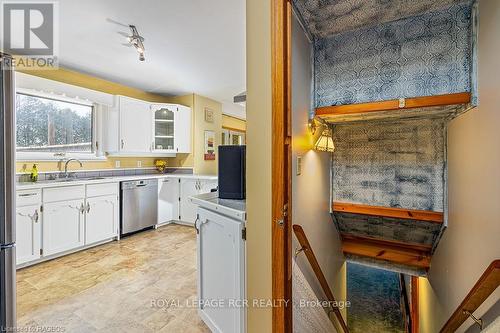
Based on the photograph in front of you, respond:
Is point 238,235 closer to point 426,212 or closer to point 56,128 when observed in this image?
point 426,212

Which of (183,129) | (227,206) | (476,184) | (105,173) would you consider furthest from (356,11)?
(105,173)

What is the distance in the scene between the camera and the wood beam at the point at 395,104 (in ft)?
5.32

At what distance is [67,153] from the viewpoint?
3467 millimetres

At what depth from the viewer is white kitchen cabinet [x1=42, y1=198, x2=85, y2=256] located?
280cm

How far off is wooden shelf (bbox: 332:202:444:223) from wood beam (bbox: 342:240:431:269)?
782mm

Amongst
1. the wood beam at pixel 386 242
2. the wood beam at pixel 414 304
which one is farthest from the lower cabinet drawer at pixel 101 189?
the wood beam at pixel 414 304

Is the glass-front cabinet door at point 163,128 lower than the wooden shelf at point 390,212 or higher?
higher

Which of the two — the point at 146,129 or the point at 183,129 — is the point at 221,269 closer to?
the point at 146,129

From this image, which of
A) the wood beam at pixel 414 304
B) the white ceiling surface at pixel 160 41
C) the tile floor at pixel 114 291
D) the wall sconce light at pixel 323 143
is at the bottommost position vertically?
the wood beam at pixel 414 304

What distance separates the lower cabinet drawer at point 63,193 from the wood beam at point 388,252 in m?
3.68

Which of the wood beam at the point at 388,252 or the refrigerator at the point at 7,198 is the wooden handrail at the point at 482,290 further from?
the refrigerator at the point at 7,198

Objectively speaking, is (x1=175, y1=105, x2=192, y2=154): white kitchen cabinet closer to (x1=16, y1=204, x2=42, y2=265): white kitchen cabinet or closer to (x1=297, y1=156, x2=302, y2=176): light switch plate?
(x1=16, y1=204, x2=42, y2=265): white kitchen cabinet

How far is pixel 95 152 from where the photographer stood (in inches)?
151

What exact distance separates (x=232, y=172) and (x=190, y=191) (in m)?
2.73
